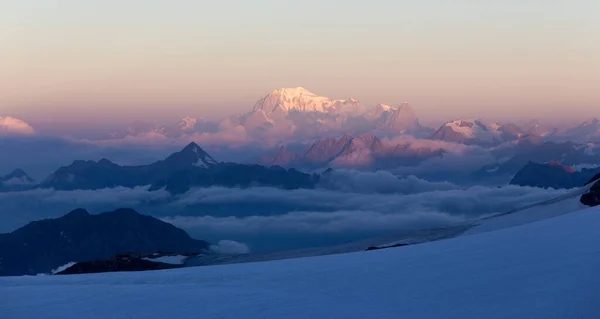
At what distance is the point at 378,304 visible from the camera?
2617cm

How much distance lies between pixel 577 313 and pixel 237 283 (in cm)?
1377

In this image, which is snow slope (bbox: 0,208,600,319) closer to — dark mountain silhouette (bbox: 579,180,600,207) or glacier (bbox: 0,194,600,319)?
glacier (bbox: 0,194,600,319)

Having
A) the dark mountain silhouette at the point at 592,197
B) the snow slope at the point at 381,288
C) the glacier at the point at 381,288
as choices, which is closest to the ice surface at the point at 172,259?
the dark mountain silhouette at the point at 592,197

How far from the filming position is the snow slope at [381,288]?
25031 millimetres

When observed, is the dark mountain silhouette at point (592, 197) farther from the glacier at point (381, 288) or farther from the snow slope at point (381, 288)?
the snow slope at point (381, 288)

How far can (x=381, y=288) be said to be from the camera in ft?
93.2

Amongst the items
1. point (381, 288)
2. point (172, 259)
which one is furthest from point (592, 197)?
point (381, 288)

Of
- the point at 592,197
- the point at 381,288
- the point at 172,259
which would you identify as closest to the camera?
the point at 381,288

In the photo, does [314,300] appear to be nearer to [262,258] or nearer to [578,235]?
[578,235]

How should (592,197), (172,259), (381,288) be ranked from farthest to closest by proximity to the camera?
(172,259)
(592,197)
(381,288)

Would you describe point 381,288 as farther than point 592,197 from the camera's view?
No

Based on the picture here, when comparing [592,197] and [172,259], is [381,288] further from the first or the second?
[172,259]

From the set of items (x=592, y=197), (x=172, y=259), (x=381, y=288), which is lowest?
(x=381, y=288)

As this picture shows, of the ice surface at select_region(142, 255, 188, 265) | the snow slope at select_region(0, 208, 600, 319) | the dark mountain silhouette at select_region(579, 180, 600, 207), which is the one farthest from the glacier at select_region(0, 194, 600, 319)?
the ice surface at select_region(142, 255, 188, 265)
